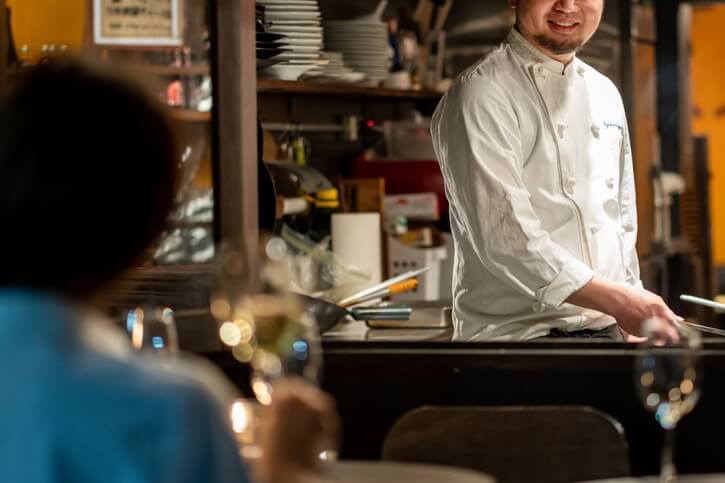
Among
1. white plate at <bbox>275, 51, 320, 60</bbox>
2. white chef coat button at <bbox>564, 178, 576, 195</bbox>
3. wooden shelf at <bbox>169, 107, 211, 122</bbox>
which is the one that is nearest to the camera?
wooden shelf at <bbox>169, 107, 211, 122</bbox>

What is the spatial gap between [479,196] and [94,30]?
0.90 meters

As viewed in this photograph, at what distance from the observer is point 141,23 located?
8.64 feet

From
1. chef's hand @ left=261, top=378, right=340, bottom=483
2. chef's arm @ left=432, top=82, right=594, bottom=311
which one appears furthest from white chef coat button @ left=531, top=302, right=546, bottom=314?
chef's hand @ left=261, top=378, right=340, bottom=483

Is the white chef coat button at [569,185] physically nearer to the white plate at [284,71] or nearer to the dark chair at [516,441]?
the white plate at [284,71]

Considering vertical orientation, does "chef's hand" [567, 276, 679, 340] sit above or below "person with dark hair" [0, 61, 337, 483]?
below

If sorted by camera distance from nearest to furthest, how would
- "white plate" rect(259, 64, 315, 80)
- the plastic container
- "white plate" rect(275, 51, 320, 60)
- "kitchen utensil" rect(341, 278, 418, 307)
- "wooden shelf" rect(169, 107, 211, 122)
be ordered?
"wooden shelf" rect(169, 107, 211, 122) < "white plate" rect(259, 64, 315, 80) < "white plate" rect(275, 51, 320, 60) < "kitchen utensil" rect(341, 278, 418, 307) < the plastic container

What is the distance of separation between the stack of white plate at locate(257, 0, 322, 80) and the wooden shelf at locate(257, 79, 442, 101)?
1.7 inches

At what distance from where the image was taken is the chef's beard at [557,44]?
10.9 feet

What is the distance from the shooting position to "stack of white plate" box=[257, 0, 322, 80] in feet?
11.3

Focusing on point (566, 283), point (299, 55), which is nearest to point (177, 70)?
point (566, 283)

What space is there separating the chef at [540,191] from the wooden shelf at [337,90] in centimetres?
61

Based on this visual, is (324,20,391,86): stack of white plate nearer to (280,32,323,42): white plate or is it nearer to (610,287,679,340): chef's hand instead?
(280,32,323,42): white plate

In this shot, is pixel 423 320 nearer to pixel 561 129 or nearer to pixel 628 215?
pixel 628 215

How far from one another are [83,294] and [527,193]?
1949 millimetres
